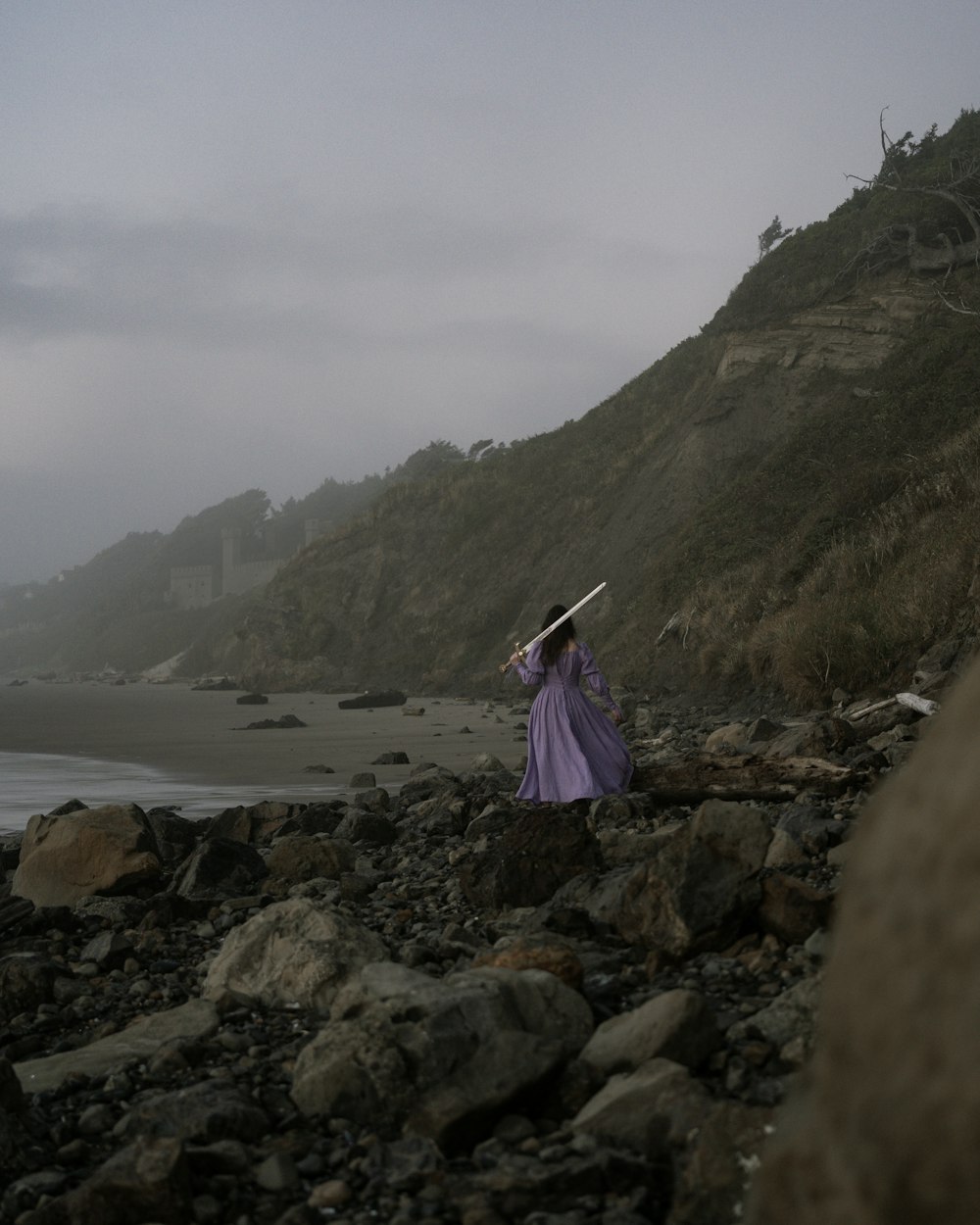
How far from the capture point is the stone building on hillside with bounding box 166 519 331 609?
8812 cm

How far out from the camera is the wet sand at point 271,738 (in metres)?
12.2

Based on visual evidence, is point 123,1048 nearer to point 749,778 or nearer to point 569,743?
point 749,778

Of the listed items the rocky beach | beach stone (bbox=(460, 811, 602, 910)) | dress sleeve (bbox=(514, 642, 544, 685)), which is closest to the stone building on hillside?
dress sleeve (bbox=(514, 642, 544, 685))

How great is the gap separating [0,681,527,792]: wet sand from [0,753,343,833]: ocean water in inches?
11.9

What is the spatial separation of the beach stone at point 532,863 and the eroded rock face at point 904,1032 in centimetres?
355

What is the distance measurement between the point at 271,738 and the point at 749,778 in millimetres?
10776

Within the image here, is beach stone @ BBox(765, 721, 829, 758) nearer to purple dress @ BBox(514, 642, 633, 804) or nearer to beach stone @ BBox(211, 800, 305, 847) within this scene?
purple dress @ BBox(514, 642, 633, 804)

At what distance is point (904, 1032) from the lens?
1385 millimetres

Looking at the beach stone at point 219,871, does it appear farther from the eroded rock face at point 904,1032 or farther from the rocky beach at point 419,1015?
the eroded rock face at point 904,1032

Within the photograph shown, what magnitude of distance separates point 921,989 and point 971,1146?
0.18 meters

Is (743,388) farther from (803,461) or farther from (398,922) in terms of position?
(398,922)

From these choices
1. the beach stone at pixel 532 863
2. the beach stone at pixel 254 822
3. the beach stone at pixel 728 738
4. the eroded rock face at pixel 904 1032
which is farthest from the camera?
the beach stone at pixel 728 738

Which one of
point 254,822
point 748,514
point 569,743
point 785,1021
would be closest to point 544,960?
point 785,1021

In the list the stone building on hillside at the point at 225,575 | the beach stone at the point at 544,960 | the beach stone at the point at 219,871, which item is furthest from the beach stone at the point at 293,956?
the stone building on hillside at the point at 225,575
